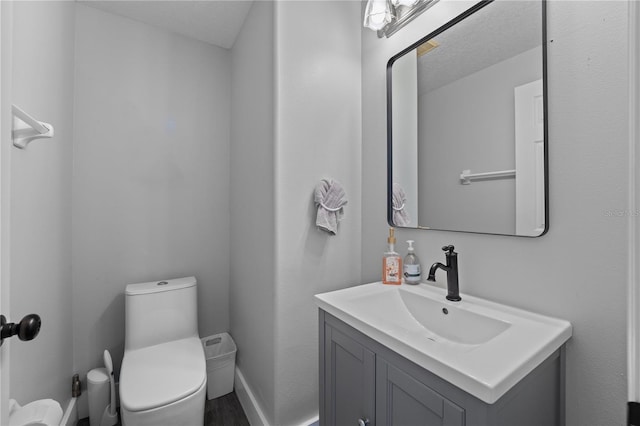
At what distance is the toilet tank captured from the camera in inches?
60.6

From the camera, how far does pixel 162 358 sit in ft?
4.74

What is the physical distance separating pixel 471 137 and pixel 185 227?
1.74 meters

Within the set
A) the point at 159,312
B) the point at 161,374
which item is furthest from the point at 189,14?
the point at 161,374

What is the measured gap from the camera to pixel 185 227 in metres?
1.90

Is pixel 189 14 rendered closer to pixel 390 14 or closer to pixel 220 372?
pixel 390 14

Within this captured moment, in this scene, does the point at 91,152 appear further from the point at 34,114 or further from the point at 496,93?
the point at 496,93

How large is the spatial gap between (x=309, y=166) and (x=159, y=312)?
1181 mm

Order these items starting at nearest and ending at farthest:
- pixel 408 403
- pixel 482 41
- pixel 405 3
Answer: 1. pixel 408 403
2. pixel 482 41
3. pixel 405 3

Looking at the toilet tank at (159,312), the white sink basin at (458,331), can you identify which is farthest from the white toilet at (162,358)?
the white sink basin at (458,331)

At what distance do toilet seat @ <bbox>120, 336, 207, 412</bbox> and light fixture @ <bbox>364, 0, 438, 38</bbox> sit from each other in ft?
5.79

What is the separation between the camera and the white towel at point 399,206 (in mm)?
1309

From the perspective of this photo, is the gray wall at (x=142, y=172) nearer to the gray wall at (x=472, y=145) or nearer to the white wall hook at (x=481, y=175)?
the gray wall at (x=472, y=145)

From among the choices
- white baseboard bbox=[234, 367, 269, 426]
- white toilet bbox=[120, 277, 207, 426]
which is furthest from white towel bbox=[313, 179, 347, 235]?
white baseboard bbox=[234, 367, 269, 426]

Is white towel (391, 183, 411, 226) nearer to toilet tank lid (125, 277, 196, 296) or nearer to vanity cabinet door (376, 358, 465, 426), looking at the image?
vanity cabinet door (376, 358, 465, 426)
